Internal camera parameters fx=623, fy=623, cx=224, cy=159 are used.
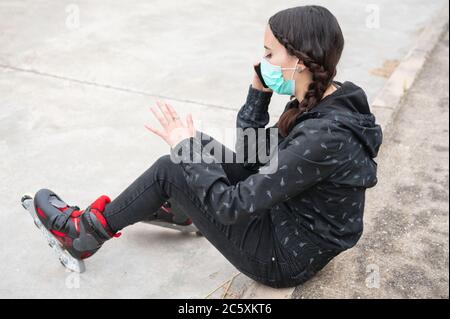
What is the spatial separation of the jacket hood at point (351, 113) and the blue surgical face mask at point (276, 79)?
0.47 ft

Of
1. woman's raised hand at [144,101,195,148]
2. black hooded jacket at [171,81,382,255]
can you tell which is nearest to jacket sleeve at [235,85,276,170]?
black hooded jacket at [171,81,382,255]

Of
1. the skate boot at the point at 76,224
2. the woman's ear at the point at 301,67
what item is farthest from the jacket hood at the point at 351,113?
the skate boot at the point at 76,224

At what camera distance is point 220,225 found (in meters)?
2.30

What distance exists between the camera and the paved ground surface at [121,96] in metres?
2.68

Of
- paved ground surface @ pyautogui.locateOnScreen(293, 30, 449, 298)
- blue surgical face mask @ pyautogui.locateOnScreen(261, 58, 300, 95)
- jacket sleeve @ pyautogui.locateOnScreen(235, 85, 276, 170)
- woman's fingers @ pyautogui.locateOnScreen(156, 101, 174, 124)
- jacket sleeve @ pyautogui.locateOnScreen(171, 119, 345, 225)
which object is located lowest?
paved ground surface @ pyautogui.locateOnScreen(293, 30, 449, 298)

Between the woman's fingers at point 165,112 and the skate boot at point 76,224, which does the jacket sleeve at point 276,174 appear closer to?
the woman's fingers at point 165,112

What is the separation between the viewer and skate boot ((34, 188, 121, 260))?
96.6 inches

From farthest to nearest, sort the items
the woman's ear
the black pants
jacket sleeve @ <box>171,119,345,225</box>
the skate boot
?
the skate boot
the black pants
the woman's ear
jacket sleeve @ <box>171,119,345,225</box>

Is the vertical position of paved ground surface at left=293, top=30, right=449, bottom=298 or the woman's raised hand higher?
the woman's raised hand

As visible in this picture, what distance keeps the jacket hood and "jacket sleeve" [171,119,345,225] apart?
0.06 metres

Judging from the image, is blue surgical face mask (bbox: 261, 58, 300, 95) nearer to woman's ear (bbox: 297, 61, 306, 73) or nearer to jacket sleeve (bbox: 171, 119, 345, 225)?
woman's ear (bbox: 297, 61, 306, 73)

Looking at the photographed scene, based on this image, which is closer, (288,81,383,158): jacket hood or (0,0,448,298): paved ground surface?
(288,81,383,158): jacket hood
